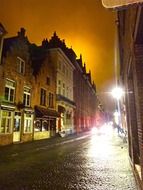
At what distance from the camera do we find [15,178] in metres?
6.40

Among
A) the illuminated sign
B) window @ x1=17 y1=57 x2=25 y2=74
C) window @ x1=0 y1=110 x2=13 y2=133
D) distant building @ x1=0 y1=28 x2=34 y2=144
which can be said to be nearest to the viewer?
the illuminated sign

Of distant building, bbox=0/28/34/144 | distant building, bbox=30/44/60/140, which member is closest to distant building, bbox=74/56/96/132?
distant building, bbox=30/44/60/140

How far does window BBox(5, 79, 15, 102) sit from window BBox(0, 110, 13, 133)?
1298 millimetres

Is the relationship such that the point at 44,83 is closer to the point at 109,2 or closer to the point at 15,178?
the point at 15,178

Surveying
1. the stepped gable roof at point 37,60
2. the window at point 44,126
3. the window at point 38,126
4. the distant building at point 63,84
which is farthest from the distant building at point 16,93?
the distant building at point 63,84

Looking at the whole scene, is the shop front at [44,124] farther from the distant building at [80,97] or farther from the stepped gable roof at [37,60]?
the distant building at [80,97]

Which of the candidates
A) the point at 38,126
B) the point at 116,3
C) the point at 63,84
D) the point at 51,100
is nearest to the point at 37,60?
the point at 51,100

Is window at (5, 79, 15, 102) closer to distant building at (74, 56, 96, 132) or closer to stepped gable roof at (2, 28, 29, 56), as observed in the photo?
stepped gable roof at (2, 28, 29, 56)

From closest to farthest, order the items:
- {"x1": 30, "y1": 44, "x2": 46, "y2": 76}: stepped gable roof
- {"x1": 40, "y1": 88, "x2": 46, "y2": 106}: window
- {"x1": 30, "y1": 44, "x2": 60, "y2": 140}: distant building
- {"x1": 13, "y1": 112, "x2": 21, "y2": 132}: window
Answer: {"x1": 13, "y1": 112, "x2": 21, "y2": 132}: window < {"x1": 30, "y1": 44, "x2": 60, "y2": 140}: distant building < {"x1": 30, "y1": 44, "x2": 46, "y2": 76}: stepped gable roof < {"x1": 40, "y1": 88, "x2": 46, "y2": 106}: window

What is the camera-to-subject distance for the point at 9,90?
18.1m

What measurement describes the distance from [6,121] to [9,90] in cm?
290

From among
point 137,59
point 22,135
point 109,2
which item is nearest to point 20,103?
point 22,135

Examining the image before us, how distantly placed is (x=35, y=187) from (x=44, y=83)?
20588 millimetres

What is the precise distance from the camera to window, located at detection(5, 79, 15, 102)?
58.0ft
